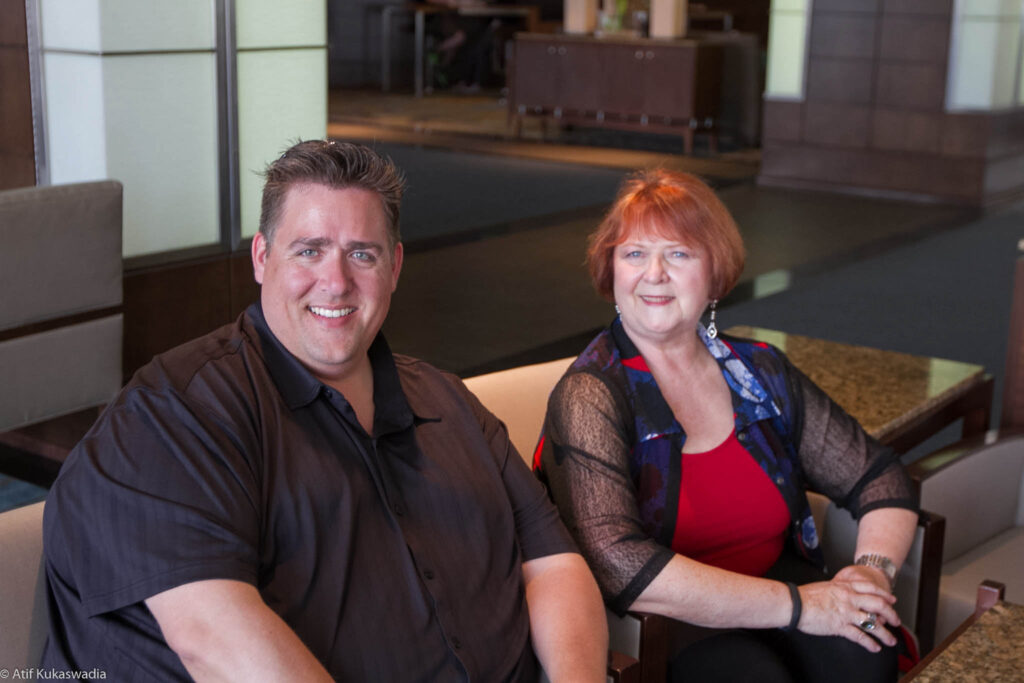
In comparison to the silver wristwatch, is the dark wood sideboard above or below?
above

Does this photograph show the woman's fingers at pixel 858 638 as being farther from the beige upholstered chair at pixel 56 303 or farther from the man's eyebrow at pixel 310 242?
the beige upholstered chair at pixel 56 303

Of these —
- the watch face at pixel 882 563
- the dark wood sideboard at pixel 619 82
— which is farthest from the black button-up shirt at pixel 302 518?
the dark wood sideboard at pixel 619 82

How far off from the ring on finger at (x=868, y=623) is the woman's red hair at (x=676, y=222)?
0.65 m

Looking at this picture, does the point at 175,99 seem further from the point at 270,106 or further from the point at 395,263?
the point at 395,263

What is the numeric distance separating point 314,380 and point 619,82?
10.7m

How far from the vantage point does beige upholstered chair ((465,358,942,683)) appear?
7.47 feet

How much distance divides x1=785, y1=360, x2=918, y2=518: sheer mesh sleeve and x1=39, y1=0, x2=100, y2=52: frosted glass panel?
291 cm

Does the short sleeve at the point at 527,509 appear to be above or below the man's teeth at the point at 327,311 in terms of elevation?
below

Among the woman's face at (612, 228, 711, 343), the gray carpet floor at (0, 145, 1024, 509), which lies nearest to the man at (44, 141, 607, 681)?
the woman's face at (612, 228, 711, 343)

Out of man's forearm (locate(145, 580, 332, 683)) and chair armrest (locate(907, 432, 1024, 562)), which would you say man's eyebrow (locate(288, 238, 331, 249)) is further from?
chair armrest (locate(907, 432, 1024, 562))

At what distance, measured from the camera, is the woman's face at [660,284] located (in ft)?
7.32

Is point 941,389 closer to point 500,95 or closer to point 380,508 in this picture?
point 380,508

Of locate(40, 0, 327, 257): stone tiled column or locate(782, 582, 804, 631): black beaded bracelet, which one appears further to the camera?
locate(40, 0, 327, 257): stone tiled column

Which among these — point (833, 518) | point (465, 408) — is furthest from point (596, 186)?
point (465, 408)
